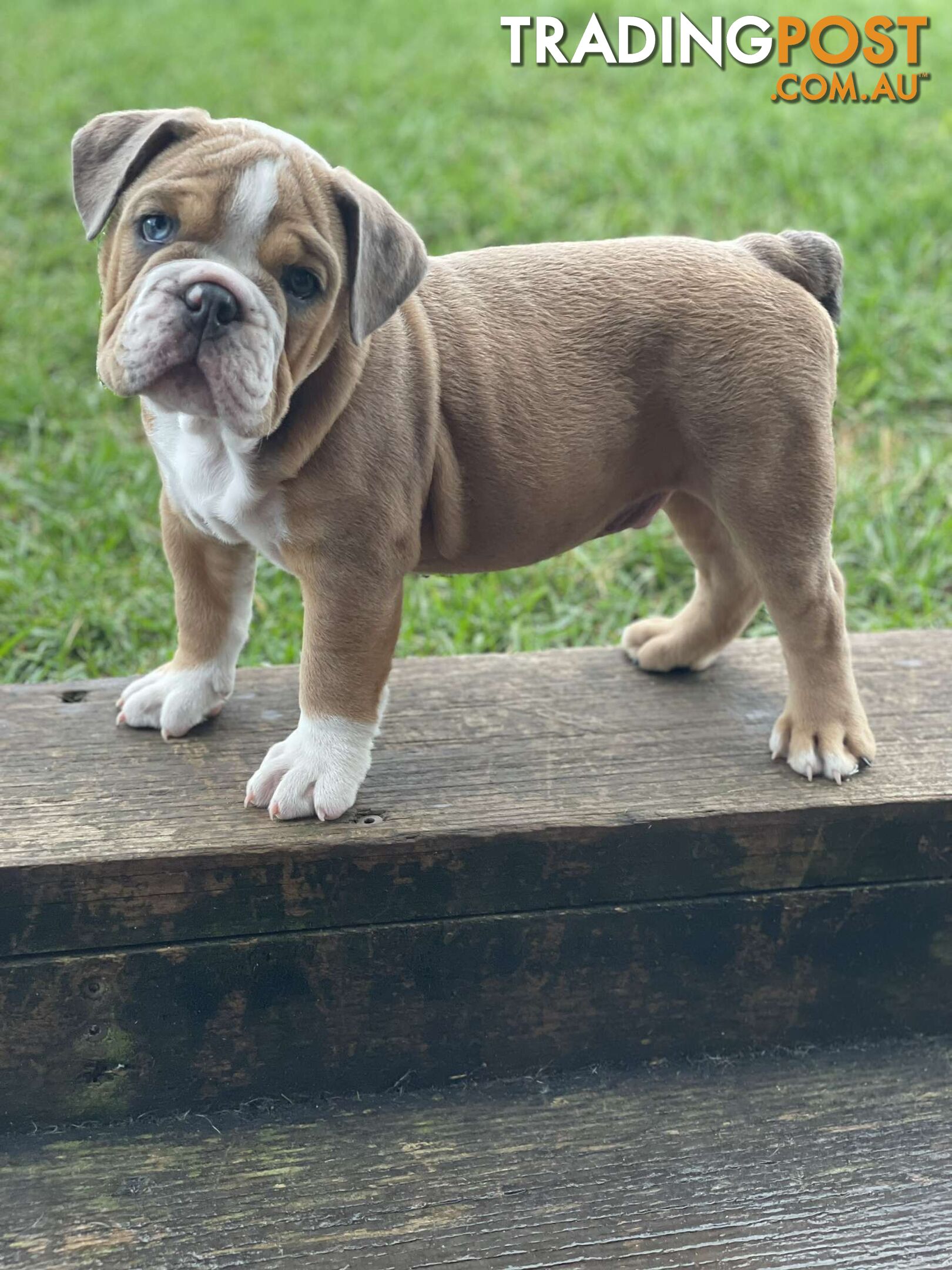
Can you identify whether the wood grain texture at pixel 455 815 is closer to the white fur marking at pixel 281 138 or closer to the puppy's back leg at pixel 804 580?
the puppy's back leg at pixel 804 580

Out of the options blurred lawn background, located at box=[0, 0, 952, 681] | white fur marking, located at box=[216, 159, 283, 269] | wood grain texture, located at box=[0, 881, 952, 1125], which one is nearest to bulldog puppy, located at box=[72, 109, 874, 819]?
white fur marking, located at box=[216, 159, 283, 269]

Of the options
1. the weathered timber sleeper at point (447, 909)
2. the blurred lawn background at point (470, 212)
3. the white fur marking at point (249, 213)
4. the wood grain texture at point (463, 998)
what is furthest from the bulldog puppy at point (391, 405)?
the blurred lawn background at point (470, 212)

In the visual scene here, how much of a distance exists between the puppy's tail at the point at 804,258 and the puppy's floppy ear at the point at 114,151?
3.66 ft

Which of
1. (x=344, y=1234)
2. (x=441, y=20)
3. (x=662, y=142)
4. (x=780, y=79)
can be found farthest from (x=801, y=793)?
(x=441, y=20)

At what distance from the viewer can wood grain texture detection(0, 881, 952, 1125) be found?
239cm

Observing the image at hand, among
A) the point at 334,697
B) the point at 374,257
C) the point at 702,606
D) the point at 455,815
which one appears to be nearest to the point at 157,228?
the point at 374,257

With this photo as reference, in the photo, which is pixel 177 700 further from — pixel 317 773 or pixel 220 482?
pixel 220 482

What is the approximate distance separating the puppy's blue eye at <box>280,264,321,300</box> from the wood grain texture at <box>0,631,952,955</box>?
0.95 m

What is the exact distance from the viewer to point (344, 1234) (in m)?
2.21

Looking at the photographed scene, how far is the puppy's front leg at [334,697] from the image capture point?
2.36 metres

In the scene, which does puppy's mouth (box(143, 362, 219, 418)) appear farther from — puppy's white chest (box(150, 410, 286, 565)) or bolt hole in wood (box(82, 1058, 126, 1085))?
bolt hole in wood (box(82, 1058, 126, 1085))

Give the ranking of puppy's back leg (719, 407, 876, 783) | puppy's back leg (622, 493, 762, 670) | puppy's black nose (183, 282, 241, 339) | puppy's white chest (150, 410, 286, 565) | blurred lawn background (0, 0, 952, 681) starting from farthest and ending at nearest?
blurred lawn background (0, 0, 952, 681) < puppy's back leg (622, 493, 762, 670) < puppy's back leg (719, 407, 876, 783) < puppy's white chest (150, 410, 286, 565) < puppy's black nose (183, 282, 241, 339)

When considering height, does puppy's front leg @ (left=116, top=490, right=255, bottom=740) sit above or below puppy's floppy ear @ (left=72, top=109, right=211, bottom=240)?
below

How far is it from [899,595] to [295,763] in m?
2.48
